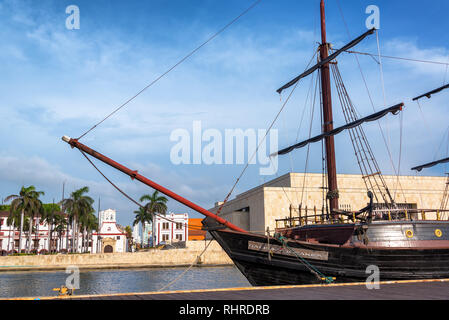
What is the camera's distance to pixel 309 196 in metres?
52.2

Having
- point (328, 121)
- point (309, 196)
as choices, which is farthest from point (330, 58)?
point (309, 196)

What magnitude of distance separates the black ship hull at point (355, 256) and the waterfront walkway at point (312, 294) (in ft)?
13.3

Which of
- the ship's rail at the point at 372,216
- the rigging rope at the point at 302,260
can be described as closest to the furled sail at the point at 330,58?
the ship's rail at the point at 372,216

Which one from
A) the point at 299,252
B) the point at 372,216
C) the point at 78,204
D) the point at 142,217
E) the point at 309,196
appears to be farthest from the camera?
the point at 142,217

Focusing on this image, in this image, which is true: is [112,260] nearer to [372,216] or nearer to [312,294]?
[372,216]

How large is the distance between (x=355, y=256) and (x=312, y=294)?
6.52m

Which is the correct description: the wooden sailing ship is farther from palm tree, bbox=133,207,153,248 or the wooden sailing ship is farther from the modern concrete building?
palm tree, bbox=133,207,153,248

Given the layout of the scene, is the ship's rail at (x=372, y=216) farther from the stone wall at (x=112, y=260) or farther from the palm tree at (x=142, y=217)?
the palm tree at (x=142, y=217)

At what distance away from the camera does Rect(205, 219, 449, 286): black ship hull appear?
1422 cm

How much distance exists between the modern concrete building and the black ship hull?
108 ft

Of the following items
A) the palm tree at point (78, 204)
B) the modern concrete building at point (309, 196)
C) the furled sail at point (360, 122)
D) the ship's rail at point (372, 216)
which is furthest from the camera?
the palm tree at point (78, 204)

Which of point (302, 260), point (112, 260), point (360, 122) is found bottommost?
point (112, 260)

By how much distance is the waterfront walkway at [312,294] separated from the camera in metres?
8.12

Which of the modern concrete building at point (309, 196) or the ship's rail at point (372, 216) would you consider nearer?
the ship's rail at point (372, 216)
